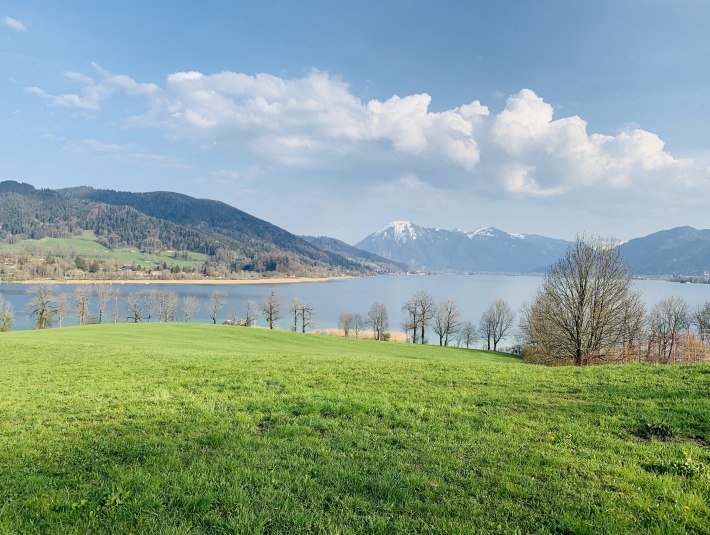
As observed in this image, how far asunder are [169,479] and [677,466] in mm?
7983

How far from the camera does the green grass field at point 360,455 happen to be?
471 cm

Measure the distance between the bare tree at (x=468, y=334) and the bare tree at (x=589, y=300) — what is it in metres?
52.8

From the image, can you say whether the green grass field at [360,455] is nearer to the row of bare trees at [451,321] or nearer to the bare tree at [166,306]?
the row of bare trees at [451,321]

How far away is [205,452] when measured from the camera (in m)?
6.64

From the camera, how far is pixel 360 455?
256 inches

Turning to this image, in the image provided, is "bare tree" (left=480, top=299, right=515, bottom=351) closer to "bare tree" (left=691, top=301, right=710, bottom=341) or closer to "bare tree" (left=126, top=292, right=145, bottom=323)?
"bare tree" (left=691, top=301, right=710, bottom=341)

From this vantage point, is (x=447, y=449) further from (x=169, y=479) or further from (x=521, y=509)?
(x=169, y=479)

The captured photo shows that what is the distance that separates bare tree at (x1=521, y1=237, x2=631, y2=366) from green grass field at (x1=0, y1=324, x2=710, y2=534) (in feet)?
67.7

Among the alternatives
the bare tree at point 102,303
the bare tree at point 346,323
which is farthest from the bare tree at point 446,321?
the bare tree at point 102,303

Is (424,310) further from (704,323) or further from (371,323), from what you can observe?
(704,323)

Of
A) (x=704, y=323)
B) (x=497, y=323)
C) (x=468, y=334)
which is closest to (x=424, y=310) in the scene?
(x=468, y=334)

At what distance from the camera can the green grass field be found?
471 centimetres

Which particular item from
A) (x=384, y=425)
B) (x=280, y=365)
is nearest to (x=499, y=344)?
(x=280, y=365)

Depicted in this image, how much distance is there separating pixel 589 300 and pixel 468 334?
5515 centimetres
